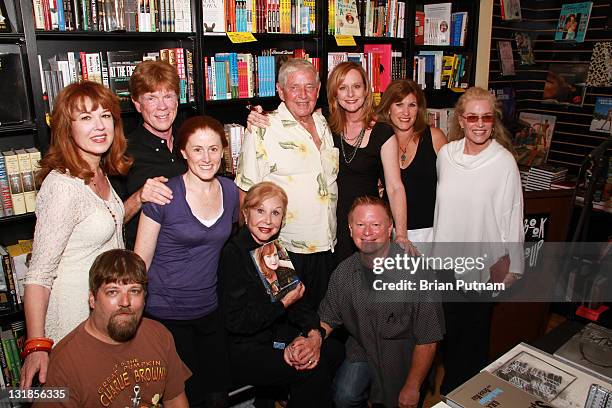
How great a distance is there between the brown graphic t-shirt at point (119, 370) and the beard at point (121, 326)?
48 millimetres

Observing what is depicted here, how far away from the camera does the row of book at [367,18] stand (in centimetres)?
341

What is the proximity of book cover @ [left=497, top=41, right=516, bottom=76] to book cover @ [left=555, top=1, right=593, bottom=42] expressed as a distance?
16.2 inches

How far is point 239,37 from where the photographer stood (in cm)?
294

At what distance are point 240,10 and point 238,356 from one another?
2.01m

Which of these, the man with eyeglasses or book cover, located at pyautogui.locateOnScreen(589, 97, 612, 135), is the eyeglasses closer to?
the man with eyeglasses

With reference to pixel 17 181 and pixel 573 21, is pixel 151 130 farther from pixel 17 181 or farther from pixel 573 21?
pixel 573 21

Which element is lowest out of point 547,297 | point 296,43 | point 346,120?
point 547,297

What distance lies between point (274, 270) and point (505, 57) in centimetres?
344

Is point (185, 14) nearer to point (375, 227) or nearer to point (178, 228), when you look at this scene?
point (178, 228)

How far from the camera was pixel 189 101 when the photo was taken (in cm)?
293

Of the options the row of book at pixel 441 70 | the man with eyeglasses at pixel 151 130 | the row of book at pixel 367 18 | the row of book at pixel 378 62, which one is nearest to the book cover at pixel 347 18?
the row of book at pixel 367 18

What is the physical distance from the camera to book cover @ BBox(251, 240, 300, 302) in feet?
7.38

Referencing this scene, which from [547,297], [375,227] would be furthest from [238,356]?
[547,297]

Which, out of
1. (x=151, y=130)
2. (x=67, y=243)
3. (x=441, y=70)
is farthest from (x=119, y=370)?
(x=441, y=70)
